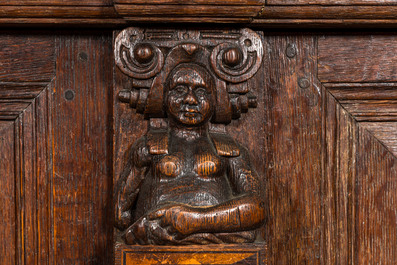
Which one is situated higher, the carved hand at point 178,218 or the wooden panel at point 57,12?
the wooden panel at point 57,12

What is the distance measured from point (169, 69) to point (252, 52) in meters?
0.16

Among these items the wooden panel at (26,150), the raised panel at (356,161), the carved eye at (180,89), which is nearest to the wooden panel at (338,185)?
the raised panel at (356,161)

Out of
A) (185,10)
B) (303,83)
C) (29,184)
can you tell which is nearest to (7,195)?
(29,184)

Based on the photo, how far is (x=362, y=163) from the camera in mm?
984

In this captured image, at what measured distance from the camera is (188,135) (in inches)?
35.5

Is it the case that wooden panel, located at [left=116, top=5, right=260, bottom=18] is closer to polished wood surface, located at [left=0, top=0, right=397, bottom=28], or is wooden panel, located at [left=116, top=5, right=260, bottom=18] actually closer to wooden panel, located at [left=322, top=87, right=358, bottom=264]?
polished wood surface, located at [left=0, top=0, right=397, bottom=28]

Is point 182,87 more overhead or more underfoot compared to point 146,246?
more overhead

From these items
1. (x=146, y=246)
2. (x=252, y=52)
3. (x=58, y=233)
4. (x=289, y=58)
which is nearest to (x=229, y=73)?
(x=252, y=52)

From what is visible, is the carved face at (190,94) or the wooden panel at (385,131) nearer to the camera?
the carved face at (190,94)

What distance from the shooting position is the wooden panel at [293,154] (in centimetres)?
98

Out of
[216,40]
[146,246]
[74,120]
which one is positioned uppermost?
[216,40]

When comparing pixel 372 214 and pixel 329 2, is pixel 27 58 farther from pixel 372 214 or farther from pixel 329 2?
pixel 372 214

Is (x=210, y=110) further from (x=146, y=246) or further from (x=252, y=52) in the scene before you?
(x=146, y=246)

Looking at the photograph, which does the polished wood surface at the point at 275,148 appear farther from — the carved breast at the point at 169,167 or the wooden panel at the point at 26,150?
the carved breast at the point at 169,167
